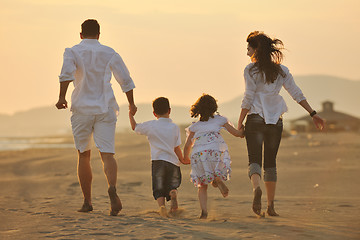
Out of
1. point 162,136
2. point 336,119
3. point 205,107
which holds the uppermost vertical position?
point 336,119

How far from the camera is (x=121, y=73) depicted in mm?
6090

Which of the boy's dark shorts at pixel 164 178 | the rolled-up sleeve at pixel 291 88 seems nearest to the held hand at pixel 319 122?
the rolled-up sleeve at pixel 291 88

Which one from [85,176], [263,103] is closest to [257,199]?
[263,103]

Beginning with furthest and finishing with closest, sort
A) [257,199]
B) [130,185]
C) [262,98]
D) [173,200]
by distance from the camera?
1. [130,185]
2. [173,200]
3. [262,98]
4. [257,199]

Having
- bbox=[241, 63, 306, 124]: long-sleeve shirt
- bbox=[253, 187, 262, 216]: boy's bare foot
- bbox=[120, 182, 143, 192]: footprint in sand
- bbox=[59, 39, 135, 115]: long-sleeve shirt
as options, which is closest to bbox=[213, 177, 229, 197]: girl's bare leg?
bbox=[253, 187, 262, 216]: boy's bare foot

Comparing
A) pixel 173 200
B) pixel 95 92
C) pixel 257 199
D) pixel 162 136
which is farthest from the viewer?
pixel 162 136

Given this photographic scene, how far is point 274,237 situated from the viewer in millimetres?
4465

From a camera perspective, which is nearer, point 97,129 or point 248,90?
point 248,90

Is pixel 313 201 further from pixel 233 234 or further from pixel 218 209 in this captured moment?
pixel 233 234

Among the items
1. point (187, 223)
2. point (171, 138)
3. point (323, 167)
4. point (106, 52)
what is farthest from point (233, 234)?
point (323, 167)

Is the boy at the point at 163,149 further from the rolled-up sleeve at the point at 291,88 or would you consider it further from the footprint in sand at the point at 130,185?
the footprint in sand at the point at 130,185

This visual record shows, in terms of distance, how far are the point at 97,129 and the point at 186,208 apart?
1.73 meters

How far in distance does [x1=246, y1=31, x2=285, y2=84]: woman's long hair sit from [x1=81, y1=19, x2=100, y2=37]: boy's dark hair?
62.2 inches

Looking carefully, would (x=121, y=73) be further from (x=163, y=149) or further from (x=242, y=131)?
(x=242, y=131)
